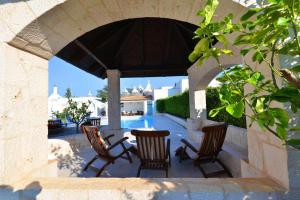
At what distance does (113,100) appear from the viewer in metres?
7.62

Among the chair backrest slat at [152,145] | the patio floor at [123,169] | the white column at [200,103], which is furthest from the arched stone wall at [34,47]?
the white column at [200,103]

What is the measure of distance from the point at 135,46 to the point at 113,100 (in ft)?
7.56

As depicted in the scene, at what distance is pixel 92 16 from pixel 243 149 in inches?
154

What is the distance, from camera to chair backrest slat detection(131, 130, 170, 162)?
349cm

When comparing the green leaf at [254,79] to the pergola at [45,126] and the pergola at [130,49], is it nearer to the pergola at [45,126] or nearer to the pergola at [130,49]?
the pergola at [45,126]

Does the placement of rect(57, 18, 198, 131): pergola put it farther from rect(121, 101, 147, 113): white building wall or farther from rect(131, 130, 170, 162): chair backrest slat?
rect(121, 101, 147, 113): white building wall

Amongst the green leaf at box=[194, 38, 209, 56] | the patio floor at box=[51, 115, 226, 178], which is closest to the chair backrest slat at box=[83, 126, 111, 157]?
the patio floor at box=[51, 115, 226, 178]

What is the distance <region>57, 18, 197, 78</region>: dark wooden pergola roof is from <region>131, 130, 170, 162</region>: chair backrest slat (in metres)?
2.86

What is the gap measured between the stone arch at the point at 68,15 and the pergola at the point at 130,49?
2674 mm

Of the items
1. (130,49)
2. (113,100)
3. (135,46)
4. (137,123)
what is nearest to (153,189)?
(135,46)

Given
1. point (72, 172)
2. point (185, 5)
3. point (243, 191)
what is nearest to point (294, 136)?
point (243, 191)

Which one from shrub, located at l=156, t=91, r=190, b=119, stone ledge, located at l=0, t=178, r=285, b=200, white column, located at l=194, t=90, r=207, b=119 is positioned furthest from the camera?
shrub, located at l=156, t=91, r=190, b=119

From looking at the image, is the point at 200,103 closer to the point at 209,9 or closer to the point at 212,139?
the point at 212,139

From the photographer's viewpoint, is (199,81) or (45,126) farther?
(199,81)
